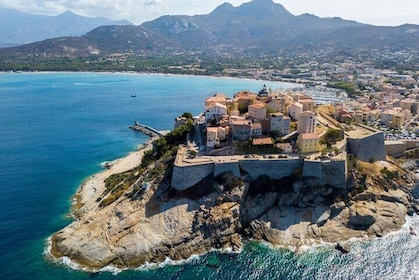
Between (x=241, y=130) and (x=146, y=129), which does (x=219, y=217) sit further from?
(x=146, y=129)

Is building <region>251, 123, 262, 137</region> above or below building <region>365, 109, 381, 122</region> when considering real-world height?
above

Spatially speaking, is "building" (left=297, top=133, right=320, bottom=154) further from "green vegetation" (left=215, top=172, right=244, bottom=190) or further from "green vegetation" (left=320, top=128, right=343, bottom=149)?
"green vegetation" (left=215, top=172, right=244, bottom=190)

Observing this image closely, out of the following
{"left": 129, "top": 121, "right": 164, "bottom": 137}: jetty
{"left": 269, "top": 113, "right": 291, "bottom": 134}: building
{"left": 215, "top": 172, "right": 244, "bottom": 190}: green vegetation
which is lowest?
{"left": 129, "top": 121, "right": 164, "bottom": 137}: jetty

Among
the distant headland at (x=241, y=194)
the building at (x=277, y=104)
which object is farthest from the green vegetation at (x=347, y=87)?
the distant headland at (x=241, y=194)

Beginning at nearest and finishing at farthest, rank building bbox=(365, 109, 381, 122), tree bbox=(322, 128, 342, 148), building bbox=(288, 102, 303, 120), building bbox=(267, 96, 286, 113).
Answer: tree bbox=(322, 128, 342, 148) → building bbox=(288, 102, 303, 120) → building bbox=(267, 96, 286, 113) → building bbox=(365, 109, 381, 122)

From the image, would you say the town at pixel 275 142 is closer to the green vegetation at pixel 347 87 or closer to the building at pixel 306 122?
the building at pixel 306 122

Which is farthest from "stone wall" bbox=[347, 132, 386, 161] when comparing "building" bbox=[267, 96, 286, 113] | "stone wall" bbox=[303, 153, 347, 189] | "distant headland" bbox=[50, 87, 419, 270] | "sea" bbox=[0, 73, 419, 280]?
"sea" bbox=[0, 73, 419, 280]
